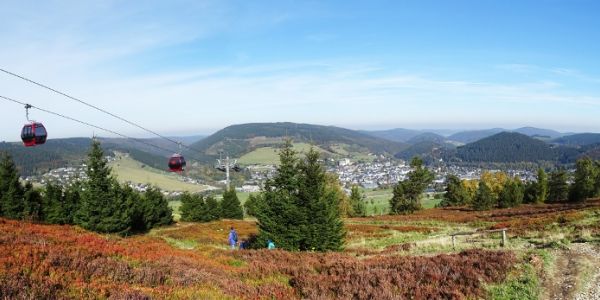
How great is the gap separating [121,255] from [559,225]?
28.6m

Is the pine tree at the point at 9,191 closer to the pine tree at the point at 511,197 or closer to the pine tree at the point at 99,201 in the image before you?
the pine tree at the point at 99,201

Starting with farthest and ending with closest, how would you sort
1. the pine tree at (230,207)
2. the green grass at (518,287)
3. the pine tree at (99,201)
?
the pine tree at (230,207) → the pine tree at (99,201) → the green grass at (518,287)

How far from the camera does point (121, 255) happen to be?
13.5 m

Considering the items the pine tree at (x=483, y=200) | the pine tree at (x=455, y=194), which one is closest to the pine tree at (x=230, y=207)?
the pine tree at (x=483, y=200)

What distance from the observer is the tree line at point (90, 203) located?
132 ft

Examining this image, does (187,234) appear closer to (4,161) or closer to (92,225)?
(92,225)

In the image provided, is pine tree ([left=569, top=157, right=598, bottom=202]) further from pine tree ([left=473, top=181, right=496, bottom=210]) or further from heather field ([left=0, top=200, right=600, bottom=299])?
heather field ([left=0, top=200, right=600, bottom=299])

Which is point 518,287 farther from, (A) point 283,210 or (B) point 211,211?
(B) point 211,211

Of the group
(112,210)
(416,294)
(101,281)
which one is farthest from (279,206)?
(112,210)

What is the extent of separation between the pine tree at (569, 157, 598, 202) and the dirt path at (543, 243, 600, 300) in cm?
7336

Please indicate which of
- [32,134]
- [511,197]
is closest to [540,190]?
[511,197]

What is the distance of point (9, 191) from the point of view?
47500 mm

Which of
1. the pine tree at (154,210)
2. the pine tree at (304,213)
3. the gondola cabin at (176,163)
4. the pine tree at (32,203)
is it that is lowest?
the pine tree at (154,210)

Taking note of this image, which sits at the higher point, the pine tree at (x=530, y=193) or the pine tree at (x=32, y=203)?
the pine tree at (x=32, y=203)
